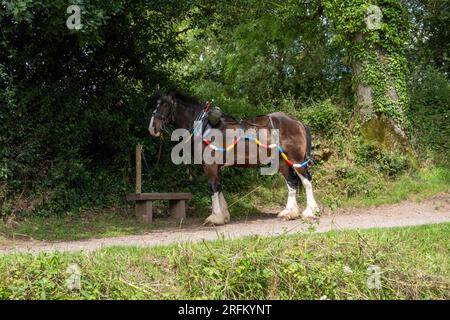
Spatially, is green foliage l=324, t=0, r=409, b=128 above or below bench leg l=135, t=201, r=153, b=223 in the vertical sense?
above

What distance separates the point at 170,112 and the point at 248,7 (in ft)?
19.7

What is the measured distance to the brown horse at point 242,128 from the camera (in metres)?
11.8

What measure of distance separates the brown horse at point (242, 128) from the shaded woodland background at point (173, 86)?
990mm

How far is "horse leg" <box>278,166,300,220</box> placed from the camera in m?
11.9

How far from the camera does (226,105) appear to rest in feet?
55.2

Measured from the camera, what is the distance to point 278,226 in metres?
10.9

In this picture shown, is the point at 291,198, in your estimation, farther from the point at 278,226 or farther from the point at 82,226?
the point at 82,226

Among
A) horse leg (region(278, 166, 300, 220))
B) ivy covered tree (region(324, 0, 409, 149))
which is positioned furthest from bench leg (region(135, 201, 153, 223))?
ivy covered tree (region(324, 0, 409, 149))

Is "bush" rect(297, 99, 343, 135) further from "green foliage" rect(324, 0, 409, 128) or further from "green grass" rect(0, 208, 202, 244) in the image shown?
"green grass" rect(0, 208, 202, 244)

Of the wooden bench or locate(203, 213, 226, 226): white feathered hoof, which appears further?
the wooden bench

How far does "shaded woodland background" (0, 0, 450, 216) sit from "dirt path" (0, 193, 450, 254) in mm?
1221

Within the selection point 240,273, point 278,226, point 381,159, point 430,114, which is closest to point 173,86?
point 278,226
